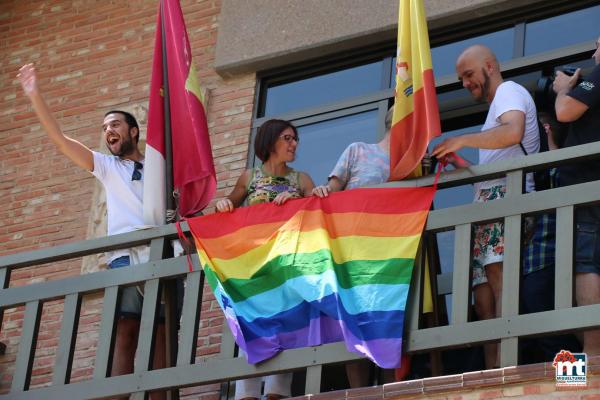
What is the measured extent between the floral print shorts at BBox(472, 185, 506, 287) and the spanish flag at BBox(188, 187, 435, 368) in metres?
0.33

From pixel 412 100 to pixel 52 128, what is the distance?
7.15 ft

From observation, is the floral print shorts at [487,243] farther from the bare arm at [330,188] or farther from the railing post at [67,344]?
the railing post at [67,344]

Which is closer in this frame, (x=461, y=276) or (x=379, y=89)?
(x=461, y=276)

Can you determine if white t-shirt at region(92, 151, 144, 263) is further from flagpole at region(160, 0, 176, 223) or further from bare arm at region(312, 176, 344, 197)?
bare arm at region(312, 176, 344, 197)

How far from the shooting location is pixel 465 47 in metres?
10.2

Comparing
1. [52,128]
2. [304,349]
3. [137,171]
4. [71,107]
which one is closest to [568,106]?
[304,349]

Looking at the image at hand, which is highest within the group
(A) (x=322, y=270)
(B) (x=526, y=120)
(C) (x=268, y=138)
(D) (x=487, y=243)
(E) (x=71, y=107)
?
(E) (x=71, y=107)

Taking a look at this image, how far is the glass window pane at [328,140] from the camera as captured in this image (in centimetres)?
1014

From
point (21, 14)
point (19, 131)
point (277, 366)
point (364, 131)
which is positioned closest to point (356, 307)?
point (277, 366)

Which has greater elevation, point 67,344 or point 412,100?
point 412,100

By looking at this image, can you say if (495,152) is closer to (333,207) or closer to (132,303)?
(333,207)

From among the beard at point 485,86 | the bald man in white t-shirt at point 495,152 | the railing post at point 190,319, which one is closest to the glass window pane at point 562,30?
the beard at point 485,86

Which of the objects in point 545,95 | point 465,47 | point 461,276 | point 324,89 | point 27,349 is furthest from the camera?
point 324,89

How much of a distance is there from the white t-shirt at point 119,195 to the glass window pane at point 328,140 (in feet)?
5.12
